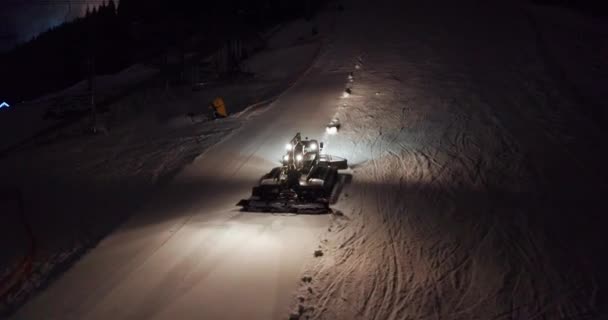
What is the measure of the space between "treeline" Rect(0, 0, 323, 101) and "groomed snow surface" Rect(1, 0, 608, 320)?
17.7 meters

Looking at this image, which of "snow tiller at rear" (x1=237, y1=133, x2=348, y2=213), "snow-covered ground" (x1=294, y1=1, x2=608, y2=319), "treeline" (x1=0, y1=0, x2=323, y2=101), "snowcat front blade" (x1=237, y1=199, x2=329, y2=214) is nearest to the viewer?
"snow-covered ground" (x1=294, y1=1, x2=608, y2=319)

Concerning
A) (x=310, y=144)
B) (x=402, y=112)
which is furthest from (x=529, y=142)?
(x=310, y=144)

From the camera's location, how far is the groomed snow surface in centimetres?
844

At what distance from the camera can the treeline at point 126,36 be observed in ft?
135

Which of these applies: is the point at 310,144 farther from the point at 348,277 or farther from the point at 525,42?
the point at 525,42

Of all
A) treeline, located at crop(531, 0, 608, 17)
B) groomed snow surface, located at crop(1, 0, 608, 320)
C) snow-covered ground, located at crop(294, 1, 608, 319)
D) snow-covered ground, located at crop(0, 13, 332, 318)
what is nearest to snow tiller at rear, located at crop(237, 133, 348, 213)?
groomed snow surface, located at crop(1, 0, 608, 320)

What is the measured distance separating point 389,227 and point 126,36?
1981 inches

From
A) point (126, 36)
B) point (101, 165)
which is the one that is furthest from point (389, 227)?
point (126, 36)

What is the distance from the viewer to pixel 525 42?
29531mm

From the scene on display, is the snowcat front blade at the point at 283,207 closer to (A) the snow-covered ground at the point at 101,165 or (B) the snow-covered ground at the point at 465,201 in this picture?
(B) the snow-covered ground at the point at 465,201

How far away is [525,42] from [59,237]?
2618cm

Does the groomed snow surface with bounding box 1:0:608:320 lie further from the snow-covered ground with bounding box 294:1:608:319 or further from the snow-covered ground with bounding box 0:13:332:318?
the snow-covered ground with bounding box 0:13:332:318

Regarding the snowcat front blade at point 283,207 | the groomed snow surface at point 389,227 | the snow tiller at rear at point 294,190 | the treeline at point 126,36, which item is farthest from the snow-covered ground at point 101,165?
the treeline at point 126,36

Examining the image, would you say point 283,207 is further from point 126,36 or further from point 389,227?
point 126,36
